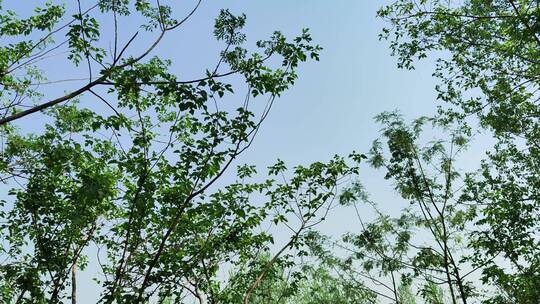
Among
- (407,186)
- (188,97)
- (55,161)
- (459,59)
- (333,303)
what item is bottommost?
(55,161)

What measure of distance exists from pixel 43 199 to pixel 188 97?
180 inches

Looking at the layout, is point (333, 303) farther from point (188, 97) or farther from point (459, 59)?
point (188, 97)

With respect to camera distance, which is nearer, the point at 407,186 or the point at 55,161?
the point at 55,161

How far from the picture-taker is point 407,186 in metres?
13.8

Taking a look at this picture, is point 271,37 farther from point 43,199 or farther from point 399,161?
point 399,161

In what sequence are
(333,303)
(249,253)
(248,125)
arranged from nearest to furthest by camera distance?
(248,125) → (249,253) → (333,303)

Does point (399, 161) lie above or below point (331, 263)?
above

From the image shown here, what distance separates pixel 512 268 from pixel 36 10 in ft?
46.0

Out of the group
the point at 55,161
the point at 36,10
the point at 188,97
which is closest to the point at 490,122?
the point at 188,97

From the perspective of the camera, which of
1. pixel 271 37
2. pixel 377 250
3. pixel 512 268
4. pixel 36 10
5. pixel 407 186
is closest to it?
pixel 271 37

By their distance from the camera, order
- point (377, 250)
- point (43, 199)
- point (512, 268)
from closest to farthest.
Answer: point (43, 199) < point (512, 268) < point (377, 250)

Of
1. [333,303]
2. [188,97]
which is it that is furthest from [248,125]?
[333,303]

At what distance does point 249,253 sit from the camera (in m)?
10.5

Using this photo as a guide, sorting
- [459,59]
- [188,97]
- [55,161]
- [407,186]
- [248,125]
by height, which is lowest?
[55,161]
